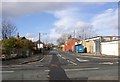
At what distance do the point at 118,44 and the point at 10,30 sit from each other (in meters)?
37.5

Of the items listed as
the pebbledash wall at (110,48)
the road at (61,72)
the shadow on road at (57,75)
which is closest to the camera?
the shadow on road at (57,75)

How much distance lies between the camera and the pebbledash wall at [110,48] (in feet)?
198

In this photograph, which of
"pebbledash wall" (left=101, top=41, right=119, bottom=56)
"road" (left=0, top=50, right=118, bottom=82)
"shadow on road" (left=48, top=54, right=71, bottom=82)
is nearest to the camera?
"shadow on road" (left=48, top=54, right=71, bottom=82)

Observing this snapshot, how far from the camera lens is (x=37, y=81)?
46.8 ft

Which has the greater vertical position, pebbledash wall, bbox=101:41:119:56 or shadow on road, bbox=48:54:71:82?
pebbledash wall, bbox=101:41:119:56

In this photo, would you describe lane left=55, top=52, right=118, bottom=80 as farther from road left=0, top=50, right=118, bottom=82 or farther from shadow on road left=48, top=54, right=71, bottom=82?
shadow on road left=48, top=54, right=71, bottom=82

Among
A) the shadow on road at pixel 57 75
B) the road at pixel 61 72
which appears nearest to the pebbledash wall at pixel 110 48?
the road at pixel 61 72

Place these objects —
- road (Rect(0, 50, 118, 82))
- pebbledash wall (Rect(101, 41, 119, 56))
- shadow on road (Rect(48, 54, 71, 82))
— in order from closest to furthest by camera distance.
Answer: shadow on road (Rect(48, 54, 71, 82)), road (Rect(0, 50, 118, 82)), pebbledash wall (Rect(101, 41, 119, 56))

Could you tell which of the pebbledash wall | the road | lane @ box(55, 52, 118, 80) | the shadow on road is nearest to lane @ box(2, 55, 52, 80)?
the road

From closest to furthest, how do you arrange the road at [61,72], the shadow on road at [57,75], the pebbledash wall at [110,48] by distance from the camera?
the shadow on road at [57,75]
the road at [61,72]
the pebbledash wall at [110,48]

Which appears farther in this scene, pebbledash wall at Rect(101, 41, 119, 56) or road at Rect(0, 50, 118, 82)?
pebbledash wall at Rect(101, 41, 119, 56)

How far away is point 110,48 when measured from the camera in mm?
64750

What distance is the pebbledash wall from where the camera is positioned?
60.3 metres

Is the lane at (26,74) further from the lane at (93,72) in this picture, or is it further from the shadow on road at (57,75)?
the lane at (93,72)
